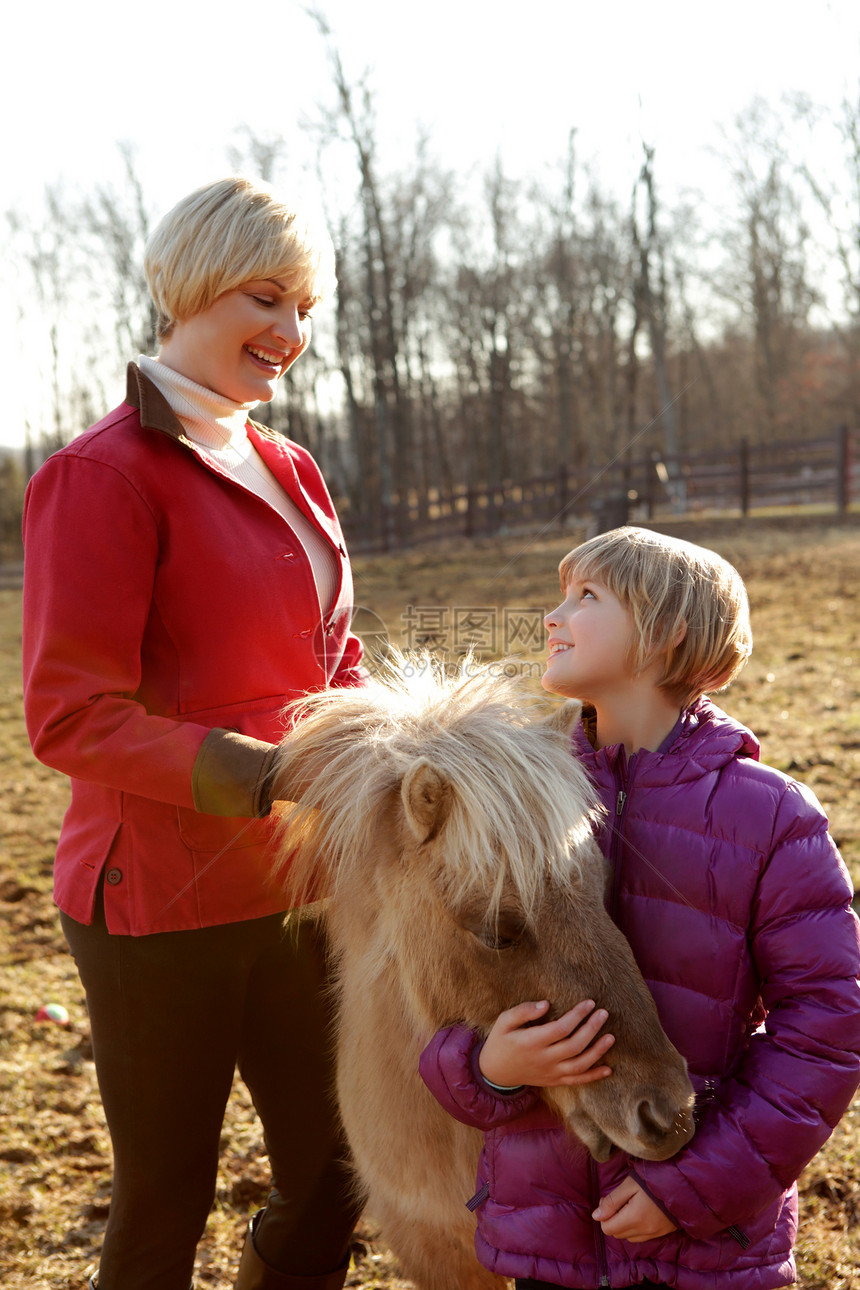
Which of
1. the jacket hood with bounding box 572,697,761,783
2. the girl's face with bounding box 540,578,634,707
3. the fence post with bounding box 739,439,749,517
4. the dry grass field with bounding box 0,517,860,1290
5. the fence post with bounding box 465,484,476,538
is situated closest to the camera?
the jacket hood with bounding box 572,697,761,783

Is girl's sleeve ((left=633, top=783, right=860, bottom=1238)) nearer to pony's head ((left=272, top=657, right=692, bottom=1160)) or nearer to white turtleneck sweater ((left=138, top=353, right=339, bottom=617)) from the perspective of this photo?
pony's head ((left=272, top=657, right=692, bottom=1160))

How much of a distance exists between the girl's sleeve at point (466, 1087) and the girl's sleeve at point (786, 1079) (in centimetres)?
21

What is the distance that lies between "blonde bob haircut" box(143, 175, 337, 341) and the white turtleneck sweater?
14 cm

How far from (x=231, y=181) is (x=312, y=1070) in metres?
1.79

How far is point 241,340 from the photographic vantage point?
1679 millimetres

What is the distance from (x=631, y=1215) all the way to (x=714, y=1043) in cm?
29

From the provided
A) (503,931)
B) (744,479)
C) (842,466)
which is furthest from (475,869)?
(842,466)

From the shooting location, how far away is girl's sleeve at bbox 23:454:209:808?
144cm

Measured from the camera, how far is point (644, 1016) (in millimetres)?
1304

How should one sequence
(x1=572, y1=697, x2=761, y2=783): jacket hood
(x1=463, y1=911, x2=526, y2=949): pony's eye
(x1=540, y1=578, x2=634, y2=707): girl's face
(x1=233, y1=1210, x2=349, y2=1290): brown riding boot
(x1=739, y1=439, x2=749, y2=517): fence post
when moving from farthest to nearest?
(x1=739, y1=439, x2=749, y2=517): fence post, (x1=233, y1=1210, x2=349, y2=1290): brown riding boot, (x1=540, y1=578, x2=634, y2=707): girl's face, (x1=572, y1=697, x2=761, y2=783): jacket hood, (x1=463, y1=911, x2=526, y2=949): pony's eye

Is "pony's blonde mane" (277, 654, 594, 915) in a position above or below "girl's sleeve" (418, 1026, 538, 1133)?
above

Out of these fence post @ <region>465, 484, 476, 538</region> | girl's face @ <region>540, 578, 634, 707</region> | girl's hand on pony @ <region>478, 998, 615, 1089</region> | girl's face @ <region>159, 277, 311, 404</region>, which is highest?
girl's face @ <region>159, 277, 311, 404</region>

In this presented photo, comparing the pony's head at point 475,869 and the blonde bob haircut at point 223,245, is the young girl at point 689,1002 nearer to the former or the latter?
the pony's head at point 475,869

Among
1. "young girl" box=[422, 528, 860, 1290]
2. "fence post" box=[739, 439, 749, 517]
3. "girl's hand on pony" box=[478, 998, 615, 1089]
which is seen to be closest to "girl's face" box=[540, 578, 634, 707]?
"young girl" box=[422, 528, 860, 1290]
